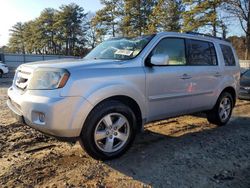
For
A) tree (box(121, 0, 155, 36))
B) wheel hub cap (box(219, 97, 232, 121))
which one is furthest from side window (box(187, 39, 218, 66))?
tree (box(121, 0, 155, 36))

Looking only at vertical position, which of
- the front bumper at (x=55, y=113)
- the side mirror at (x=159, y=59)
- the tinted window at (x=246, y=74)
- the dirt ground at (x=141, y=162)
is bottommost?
the dirt ground at (x=141, y=162)

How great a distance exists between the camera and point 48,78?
404 cm

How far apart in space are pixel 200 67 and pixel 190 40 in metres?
0.53

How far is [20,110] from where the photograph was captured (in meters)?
4.25

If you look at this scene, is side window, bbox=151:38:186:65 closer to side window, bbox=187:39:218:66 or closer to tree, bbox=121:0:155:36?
side window, bbox=187:39:218:66

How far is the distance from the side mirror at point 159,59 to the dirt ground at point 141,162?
4.42 feet

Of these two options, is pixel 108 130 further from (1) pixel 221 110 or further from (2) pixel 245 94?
(2) pixel 245 94

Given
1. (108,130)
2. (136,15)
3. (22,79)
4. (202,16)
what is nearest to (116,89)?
(108,130)

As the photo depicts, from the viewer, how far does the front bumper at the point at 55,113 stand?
384 cm

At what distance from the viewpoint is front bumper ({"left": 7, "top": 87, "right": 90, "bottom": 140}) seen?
12.6ft

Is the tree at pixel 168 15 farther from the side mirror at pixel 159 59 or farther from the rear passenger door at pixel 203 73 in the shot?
the side mirror at pixel 159 59

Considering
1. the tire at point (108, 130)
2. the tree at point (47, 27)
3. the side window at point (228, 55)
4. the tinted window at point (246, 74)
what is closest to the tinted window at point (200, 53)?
the side window at point (228, 55)

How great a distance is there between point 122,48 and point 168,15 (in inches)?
1382

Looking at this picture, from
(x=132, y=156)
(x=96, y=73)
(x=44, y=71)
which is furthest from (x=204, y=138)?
(x=44, y=71)
